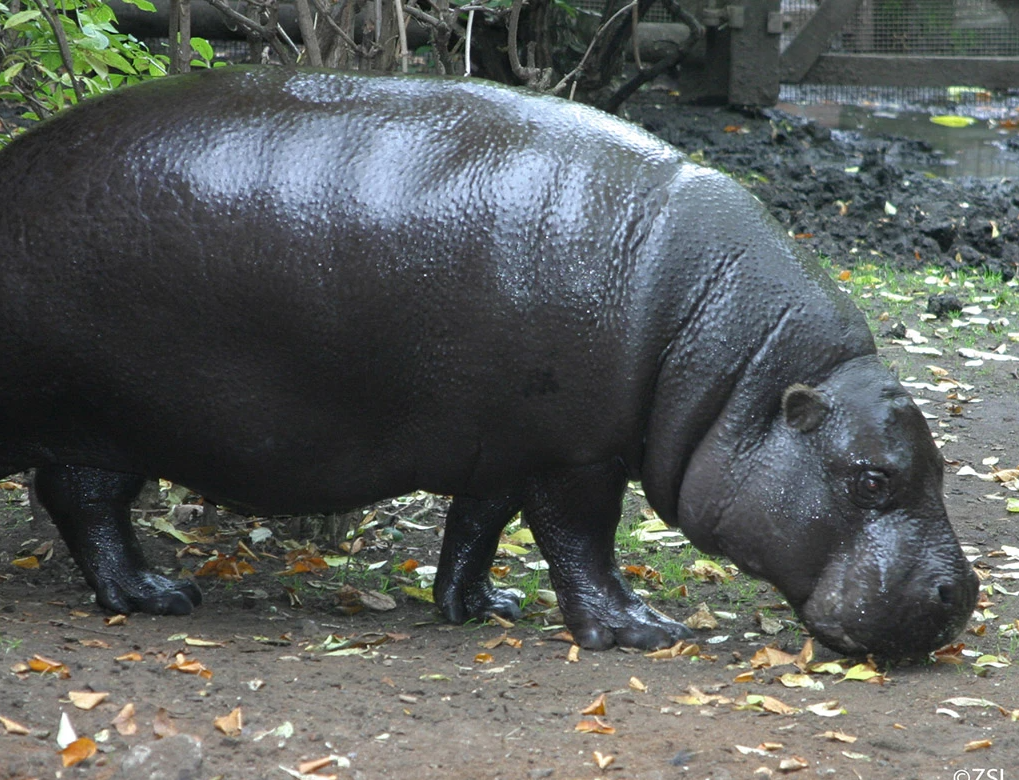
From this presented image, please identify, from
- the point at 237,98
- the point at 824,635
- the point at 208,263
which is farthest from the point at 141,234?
the point at 824,635

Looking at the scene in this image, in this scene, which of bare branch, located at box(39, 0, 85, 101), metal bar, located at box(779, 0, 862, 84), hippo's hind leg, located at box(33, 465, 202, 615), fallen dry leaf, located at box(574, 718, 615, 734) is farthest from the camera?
metal bar, located at box(779, 0, 862, 84)

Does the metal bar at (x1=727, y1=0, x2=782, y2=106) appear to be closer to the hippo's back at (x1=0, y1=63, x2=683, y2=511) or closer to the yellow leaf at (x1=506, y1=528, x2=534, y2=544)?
the yellow leaf at (x1=506, y1=528, x2=534, y2=544)

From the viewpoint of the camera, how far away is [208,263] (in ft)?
13.1

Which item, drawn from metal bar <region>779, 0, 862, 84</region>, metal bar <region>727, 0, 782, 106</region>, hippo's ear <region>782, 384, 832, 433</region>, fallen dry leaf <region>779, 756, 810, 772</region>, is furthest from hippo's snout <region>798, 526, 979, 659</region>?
metal bar <region>779, 0, 862, 84</region>

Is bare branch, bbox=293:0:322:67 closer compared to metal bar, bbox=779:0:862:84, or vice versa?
bare branch, bbox=293:0:322:67

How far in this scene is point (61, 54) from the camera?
491cm

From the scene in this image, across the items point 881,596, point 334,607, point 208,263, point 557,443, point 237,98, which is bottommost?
point 334,607

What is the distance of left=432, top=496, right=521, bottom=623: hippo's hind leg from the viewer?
4.64 meters

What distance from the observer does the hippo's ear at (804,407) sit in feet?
13.0

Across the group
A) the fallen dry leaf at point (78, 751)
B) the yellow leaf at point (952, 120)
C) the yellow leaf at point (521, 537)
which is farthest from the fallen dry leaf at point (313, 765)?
the yellow leaf at point (952, 120)

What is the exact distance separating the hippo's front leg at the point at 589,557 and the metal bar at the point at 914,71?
10.7 meters

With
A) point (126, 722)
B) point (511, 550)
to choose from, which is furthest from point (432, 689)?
point (511, 550)

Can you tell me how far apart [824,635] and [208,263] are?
2.12 metres

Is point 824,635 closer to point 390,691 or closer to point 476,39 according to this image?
point 390,691
